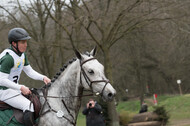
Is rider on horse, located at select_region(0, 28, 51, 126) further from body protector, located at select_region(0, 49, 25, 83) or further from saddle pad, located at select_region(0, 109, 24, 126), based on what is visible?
saddle pad, located at select_region(0, 109, 24, 126)

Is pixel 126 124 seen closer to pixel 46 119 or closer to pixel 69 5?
pixel 69 5

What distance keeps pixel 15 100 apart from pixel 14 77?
0.44 meters

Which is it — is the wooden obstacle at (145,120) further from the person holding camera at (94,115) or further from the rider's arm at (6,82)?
the rider's arm at (6,82)

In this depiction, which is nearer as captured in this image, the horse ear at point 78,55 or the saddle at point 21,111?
the saddle at point 21,111

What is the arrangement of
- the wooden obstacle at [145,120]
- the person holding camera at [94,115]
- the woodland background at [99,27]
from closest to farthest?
the person holding camera at [94,115]
the woodland background at [99,27]
the wooden obstacle at [145,120]

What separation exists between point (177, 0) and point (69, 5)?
18.7 ft

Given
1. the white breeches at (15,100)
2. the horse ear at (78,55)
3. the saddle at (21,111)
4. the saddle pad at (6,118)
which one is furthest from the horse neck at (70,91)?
the saddle pad at (6,118)

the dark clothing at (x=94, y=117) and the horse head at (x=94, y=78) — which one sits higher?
the horse head at (x=94, y=78)

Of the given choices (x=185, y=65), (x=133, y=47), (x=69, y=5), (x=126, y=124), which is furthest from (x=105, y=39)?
(x=185, y=65)

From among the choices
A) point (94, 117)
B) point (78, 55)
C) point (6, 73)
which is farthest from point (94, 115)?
point (6, 73)

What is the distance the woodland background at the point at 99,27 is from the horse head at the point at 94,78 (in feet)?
25.7

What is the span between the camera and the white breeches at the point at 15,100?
466 cm

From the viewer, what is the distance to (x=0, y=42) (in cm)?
1803

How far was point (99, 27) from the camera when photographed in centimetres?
1397
